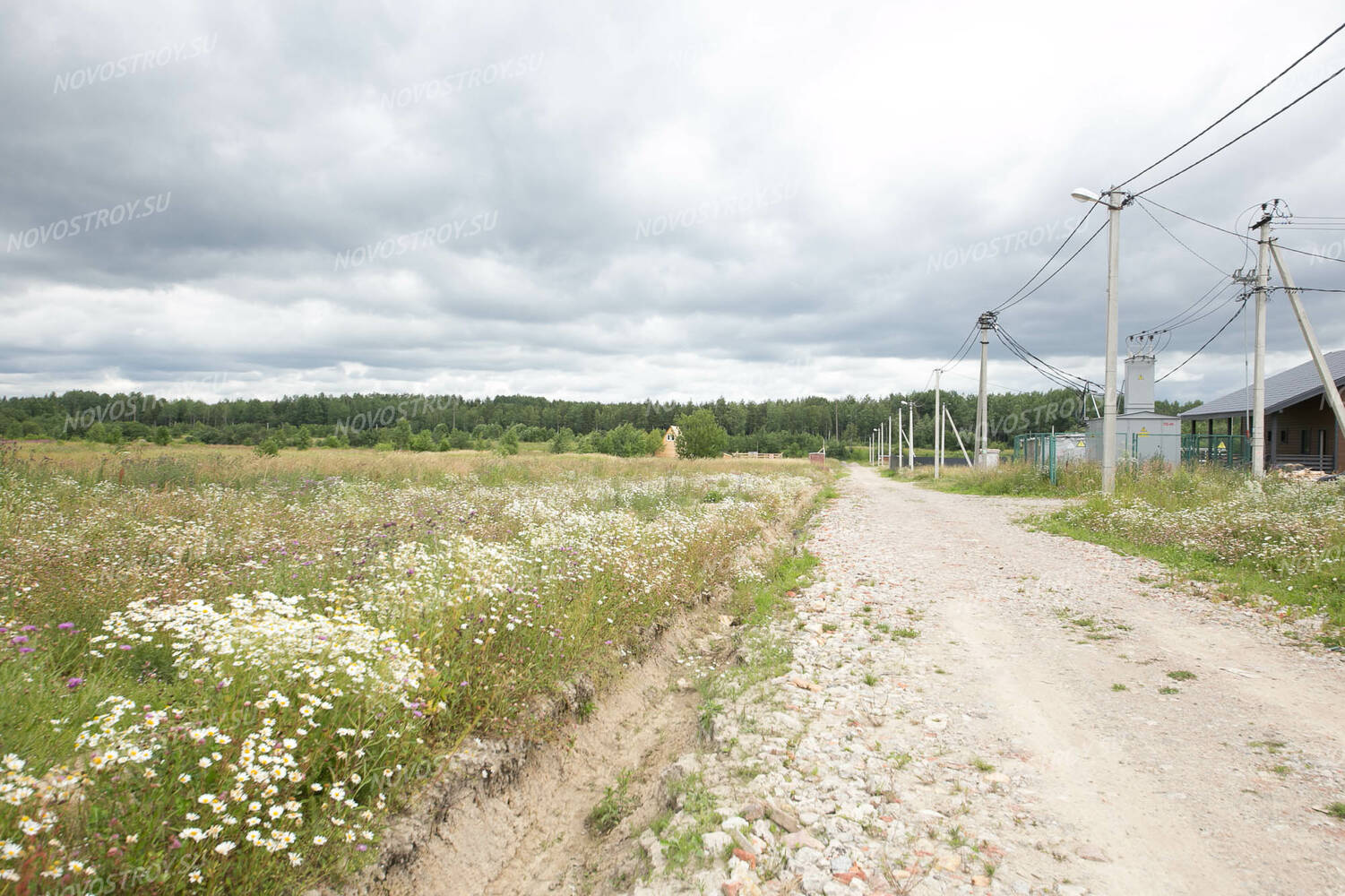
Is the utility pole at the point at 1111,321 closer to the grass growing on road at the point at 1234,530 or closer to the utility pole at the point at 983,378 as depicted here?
the grass growing on road at the point at 1234,530

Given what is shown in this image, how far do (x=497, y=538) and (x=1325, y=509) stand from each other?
14.8m

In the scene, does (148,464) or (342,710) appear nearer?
(342,710)

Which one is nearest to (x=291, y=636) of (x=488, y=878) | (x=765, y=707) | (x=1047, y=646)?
(x=488, y=878)

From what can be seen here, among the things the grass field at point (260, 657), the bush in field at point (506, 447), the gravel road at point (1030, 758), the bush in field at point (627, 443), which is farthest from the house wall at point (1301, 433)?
the bush in field at point (627, 443)

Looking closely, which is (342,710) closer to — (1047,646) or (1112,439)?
(1047,646)

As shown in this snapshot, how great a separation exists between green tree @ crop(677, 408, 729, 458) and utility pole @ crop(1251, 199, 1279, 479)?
57.6 m

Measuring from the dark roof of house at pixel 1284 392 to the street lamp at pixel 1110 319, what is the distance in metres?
15.1

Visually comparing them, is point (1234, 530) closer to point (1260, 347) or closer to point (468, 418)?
point (1260, 347)

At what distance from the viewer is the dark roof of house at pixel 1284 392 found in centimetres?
2956

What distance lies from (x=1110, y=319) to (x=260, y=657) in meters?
22.0

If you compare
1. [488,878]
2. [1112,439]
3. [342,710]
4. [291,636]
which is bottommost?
[488,878]

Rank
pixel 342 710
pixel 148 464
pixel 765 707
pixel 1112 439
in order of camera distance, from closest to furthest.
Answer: pixel 342 710
pixel 765 707
pixel 148 464
pixel 1112 439

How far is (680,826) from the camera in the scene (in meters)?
3.56

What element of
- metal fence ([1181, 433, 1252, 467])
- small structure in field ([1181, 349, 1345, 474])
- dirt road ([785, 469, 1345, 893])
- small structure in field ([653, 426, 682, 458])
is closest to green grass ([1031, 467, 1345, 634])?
dirt road ([785, 469, 1345, 893])
